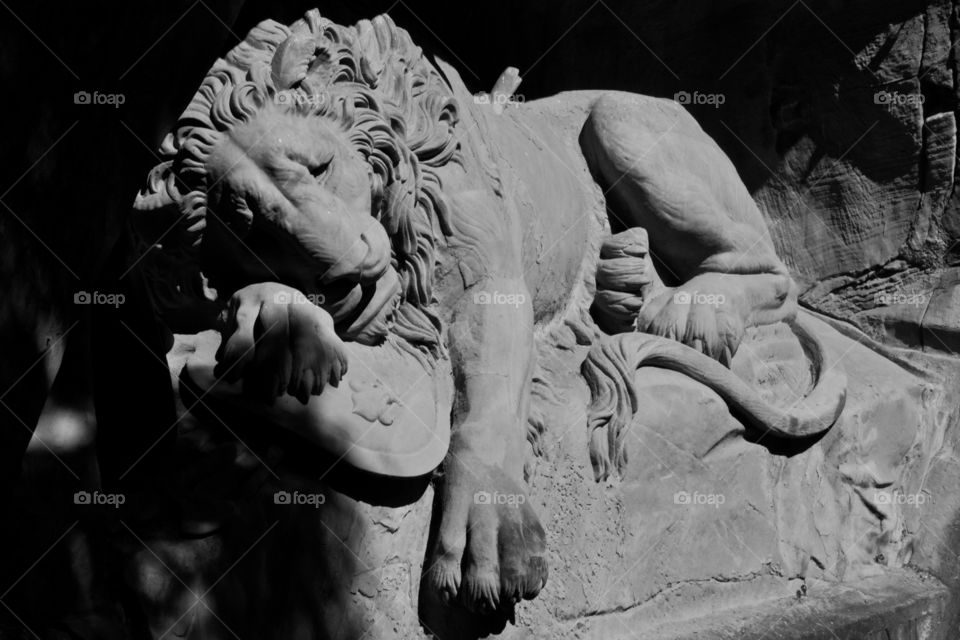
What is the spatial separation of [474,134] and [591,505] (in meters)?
0.99

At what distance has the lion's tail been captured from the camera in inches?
A: 120

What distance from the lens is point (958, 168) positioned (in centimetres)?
439

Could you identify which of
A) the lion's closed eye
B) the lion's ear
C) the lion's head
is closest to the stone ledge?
the lion's head

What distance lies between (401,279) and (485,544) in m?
0.66

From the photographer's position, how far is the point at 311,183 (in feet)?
8.02

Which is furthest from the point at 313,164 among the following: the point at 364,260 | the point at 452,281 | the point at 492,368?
the point at 492,368

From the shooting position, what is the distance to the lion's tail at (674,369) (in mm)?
3041

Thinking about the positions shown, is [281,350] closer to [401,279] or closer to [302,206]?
[302,206]

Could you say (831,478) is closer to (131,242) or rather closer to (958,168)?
(958,168)

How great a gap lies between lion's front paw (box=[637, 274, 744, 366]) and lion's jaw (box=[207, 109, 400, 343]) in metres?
1.12

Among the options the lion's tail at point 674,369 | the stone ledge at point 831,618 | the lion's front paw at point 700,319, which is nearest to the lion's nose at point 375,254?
the lion's tail at point 674,369

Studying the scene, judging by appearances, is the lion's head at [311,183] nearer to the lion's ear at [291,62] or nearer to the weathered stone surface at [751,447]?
the lion's ear at [291,62]

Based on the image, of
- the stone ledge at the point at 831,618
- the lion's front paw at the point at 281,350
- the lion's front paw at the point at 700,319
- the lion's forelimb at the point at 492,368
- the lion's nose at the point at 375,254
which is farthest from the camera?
the lion's front paw at the point at 700,319

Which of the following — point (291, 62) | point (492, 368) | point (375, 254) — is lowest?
point (492, 368)
